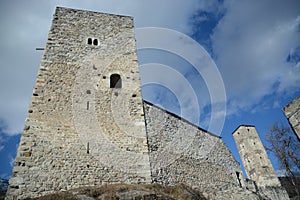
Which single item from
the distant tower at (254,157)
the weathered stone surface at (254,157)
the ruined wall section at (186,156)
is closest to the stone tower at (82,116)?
the ruined wall section at (186,156)

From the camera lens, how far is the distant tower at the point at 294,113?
325cm

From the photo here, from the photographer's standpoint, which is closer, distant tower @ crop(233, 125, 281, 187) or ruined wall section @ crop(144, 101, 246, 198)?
ruined wall section @ crop(144, 101, 246, 198)

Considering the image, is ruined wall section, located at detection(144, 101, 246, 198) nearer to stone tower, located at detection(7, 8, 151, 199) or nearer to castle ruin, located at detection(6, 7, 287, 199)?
castle ruin, located at detection(6, 7, 287, 199)

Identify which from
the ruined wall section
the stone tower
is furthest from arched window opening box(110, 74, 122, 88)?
the ruined wall section

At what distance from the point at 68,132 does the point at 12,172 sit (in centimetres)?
241

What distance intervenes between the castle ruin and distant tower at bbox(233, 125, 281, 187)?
10.4 meters

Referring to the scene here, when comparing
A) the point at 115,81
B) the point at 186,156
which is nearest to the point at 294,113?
the point at 115,81

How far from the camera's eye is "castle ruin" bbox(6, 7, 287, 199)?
27.2 feet

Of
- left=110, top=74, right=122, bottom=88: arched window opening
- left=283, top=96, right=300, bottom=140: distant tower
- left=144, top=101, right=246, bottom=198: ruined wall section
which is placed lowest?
left=283, top=96, right=300, bottom=140: distant tower

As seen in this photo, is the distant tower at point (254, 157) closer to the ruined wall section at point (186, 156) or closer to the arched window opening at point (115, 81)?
the ruined wall section at point (186, 156)

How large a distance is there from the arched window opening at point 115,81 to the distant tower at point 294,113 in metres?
9.31

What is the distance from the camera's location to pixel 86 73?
11.4 metres

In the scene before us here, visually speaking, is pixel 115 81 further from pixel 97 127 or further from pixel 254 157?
pixel 254 157

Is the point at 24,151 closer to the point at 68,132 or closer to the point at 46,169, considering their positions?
the point at 46,169
